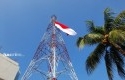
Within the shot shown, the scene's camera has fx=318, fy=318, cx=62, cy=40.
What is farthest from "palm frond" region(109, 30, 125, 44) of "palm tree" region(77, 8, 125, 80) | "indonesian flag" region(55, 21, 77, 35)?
"indonesian flag" region(55, 21, 77, 35)

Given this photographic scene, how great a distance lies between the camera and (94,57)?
33.4 m

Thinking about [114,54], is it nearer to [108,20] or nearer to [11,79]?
[108,20]

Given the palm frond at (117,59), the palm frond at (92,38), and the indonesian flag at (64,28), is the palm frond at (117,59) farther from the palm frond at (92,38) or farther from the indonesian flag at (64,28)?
the indonesian flag at (64,28)

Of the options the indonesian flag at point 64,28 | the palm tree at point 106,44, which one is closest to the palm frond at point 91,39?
the palm tree at point 106,44

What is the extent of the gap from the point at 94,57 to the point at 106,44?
196 cm

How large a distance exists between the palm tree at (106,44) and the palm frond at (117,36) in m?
0.76

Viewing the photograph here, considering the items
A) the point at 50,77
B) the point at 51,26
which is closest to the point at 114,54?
the point at 50,77

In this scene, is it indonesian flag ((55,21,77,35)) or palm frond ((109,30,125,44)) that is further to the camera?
indonesian flag ((55,21,77,35))

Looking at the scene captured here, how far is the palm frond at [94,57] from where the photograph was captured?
108 ft

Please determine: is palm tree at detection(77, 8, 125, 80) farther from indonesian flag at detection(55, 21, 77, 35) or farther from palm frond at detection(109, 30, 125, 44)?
indonesian flag at detection(55, 21, 77, 35)

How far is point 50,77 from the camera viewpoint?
47969mm

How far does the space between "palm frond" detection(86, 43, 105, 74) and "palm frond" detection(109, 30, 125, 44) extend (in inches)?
94.8

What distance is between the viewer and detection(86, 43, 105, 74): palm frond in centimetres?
3300

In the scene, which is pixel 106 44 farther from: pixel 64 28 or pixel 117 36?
pixel 64 28
